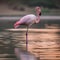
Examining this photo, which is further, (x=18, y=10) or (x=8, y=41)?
(x=18, y=10)

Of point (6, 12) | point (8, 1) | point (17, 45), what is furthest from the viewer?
point (8, 1)

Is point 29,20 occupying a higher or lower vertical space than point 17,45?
higher

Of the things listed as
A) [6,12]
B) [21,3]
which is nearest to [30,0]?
[21,3]

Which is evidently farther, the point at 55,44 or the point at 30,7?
the point at 30,7

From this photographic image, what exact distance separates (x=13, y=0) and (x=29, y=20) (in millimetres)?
20035

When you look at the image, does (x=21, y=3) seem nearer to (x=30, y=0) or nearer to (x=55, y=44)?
(x=30, y=0)

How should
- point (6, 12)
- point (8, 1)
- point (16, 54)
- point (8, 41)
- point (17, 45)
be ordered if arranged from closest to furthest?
point (16, 54) → point (17, 45) → point (8, 41) → point (6, 12) → point (8, 1)

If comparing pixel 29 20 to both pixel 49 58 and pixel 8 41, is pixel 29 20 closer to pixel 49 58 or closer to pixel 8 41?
pixel 8 41

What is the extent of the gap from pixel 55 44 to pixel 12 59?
2852 mm

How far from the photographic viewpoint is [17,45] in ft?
30.8

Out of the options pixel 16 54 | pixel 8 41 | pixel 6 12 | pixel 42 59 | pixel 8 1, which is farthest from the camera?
pixel 8 1

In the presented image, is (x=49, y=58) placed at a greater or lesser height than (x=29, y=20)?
lesser

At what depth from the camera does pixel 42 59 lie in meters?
7.07

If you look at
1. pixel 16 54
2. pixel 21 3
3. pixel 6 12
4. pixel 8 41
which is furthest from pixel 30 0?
pixel 16 54
